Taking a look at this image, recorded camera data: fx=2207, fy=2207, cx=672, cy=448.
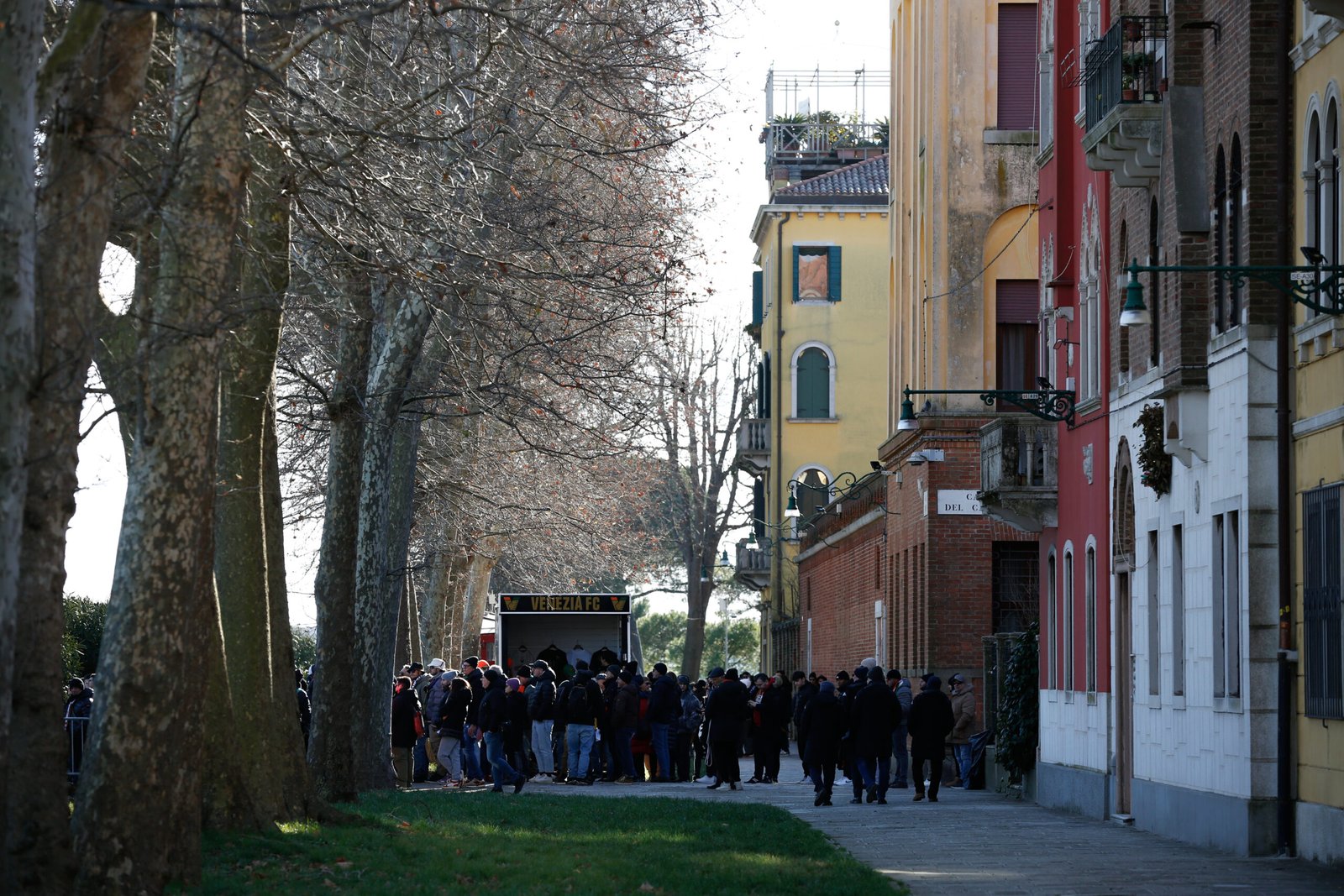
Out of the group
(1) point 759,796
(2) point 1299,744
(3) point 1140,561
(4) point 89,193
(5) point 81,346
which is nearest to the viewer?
(5) point 81,346

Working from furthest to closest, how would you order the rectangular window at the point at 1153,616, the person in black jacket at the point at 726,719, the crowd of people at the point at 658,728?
the person in black jacket at the point at 726,719 → the crowd of people at the point at 658,728 → the rectangular window at the point at 1153,616

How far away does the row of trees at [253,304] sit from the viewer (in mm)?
11672

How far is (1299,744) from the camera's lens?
1845cm

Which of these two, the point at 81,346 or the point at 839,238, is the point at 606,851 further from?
the point at 839,238

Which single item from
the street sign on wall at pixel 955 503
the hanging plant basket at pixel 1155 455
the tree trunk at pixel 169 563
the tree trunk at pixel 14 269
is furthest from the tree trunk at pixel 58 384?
the street sign on wall at pixel 955 503

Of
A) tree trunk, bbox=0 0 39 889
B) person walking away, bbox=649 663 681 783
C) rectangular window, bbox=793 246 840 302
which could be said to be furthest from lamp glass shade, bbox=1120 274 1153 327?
rectangular window, bbox=793 246 840 302

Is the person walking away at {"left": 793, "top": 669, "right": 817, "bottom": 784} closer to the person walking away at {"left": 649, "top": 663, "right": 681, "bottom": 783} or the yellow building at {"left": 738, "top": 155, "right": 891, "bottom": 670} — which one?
the person walking away at {"left": 649, "top": 663, "right": 681, "bottom": 783}

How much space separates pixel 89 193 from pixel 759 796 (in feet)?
66.5

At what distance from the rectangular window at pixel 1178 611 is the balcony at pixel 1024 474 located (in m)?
6.97

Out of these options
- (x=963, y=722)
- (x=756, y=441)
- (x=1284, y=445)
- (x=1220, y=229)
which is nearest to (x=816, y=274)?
(x=756, y=441)

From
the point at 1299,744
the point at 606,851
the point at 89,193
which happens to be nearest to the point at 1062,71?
the point at 1299,744

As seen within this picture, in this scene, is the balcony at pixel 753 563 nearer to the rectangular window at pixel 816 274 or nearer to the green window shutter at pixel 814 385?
the green window shutter at pixel 814 385

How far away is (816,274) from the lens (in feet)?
201

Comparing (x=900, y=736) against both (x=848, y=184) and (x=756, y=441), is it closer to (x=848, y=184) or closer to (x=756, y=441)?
(x=756, y=441)
